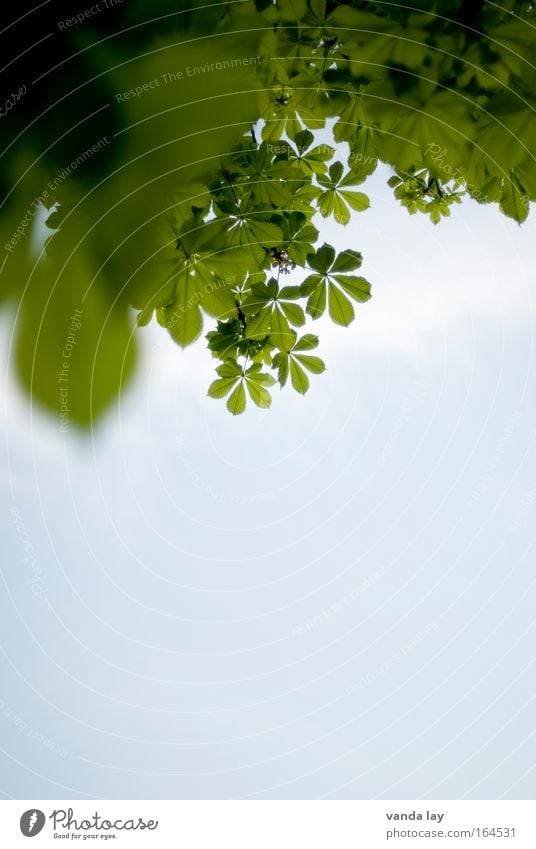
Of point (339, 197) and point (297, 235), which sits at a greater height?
point (339, 197)

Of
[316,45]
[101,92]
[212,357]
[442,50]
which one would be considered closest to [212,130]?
[101,92]

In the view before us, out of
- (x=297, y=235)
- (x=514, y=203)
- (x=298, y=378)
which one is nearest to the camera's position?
(x=514, y=203)

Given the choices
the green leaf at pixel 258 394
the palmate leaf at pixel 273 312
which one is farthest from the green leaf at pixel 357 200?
the green leaf at pixel 258 394

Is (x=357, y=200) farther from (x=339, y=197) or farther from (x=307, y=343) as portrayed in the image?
(x=307, y=343)

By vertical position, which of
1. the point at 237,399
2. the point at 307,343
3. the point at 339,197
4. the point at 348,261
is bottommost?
the point at 237,399

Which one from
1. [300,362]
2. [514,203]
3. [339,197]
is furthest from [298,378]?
[514,203]

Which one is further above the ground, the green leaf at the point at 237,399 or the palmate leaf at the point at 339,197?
the palmate leaf at the point at 339,197

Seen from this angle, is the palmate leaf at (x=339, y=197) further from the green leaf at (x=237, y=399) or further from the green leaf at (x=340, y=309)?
the green leaf at (x=237, y=399)

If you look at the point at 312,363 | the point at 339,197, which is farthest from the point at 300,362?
the point at 339,197

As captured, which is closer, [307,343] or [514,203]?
[514,203]

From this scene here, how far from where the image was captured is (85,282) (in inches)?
41.5

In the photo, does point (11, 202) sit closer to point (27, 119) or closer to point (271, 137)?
point (27, 119)

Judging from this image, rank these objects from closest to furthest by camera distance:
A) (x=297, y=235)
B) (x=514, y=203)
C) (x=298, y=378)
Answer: (x=514, y=203) < (x=297, y=235) < (x=298, y=378)

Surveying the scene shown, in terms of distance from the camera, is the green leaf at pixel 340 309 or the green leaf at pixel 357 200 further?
the green leaf at pixel 357 200
